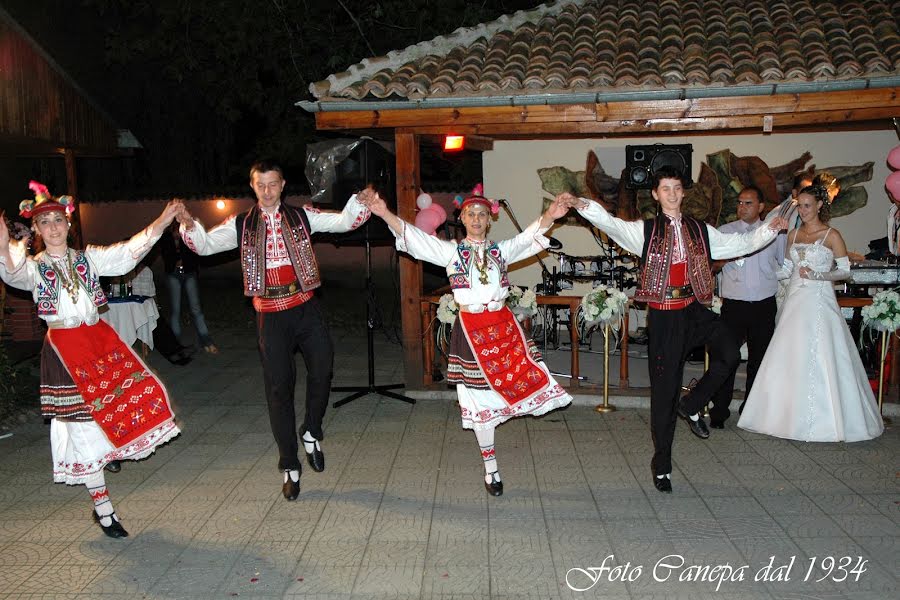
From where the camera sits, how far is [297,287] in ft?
16.4

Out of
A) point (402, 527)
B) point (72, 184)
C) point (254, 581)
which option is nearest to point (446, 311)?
point (402, 527)

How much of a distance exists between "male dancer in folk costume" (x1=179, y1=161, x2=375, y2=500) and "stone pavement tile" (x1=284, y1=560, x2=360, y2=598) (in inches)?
40.1

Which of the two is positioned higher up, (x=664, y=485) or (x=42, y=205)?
(x=42, y=205)

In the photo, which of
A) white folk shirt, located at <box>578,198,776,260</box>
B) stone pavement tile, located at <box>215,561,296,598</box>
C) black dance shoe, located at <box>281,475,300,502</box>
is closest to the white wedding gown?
white folk shirt, located at <box>578,198,776,260</box>

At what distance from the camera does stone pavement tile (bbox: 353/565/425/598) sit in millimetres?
3783

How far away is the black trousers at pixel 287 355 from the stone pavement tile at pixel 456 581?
57.7 inches

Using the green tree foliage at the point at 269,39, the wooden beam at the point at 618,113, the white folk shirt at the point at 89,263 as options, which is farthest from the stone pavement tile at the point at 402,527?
the green tree foliage at the point at 269,39

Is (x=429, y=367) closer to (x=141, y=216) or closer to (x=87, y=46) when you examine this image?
(x=87, y=46)

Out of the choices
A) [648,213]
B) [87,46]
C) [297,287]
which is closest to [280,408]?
[297,287]

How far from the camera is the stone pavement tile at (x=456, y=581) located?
376 centimetres

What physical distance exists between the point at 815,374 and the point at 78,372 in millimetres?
5111

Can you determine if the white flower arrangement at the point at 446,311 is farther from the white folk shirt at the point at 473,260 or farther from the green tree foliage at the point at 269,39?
the green tree foliage at the point at 269,39

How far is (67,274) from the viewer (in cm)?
455

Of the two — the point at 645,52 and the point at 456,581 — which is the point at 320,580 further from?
the point at 645,52
